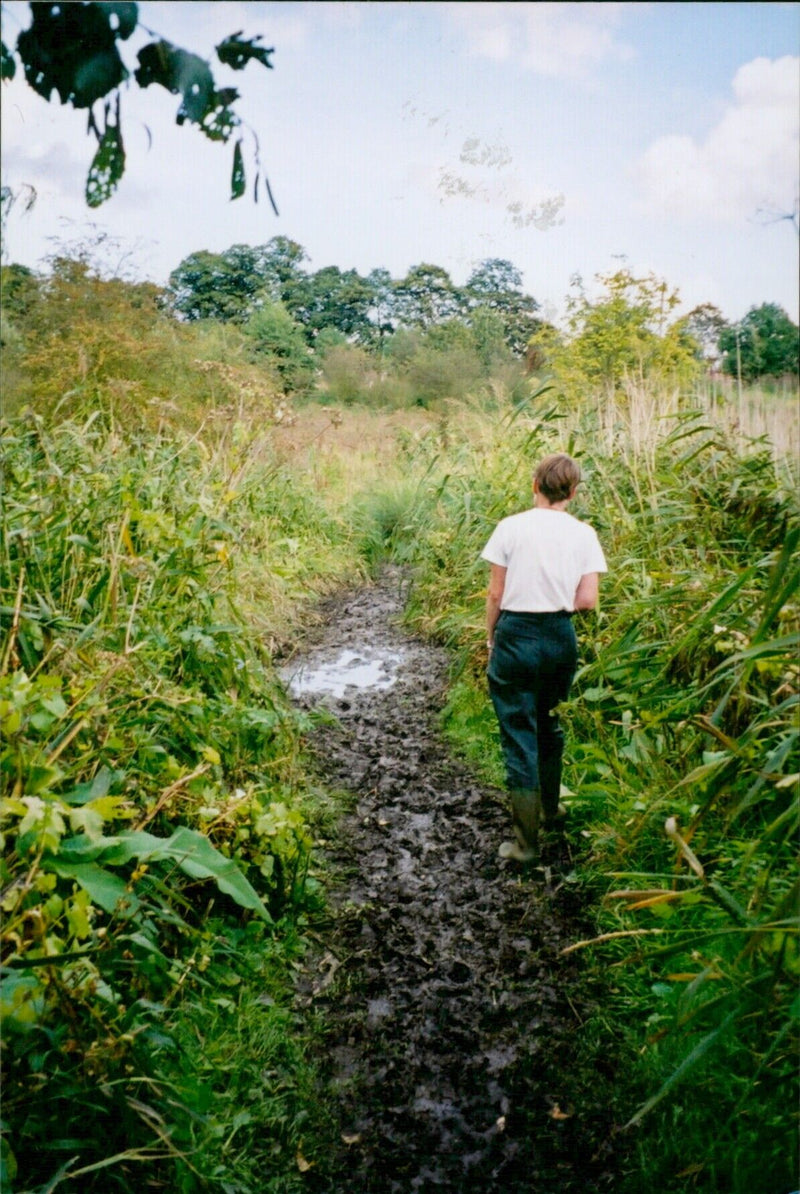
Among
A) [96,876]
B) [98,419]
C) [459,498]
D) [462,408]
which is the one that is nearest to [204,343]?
[98,419]

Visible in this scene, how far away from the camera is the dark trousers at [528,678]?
→ 310cm

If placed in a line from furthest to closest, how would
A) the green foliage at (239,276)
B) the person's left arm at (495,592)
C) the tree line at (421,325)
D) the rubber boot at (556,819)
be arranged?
the tree line at (421,325) → the green foliage at (239,276) → the rubber boot at (556,819) → the person's left arm at (495,592)

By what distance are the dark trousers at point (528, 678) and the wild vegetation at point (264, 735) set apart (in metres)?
0.36

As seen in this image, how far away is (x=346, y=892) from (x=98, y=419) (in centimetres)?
370

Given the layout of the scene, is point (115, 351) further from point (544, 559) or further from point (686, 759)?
point (686, 759)

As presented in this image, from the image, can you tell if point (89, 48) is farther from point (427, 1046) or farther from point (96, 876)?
point (427, 1046)

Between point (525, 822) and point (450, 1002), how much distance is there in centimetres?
91

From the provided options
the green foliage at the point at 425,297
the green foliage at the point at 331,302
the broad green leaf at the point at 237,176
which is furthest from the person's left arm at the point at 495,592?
the green foliage at the point at 425,297

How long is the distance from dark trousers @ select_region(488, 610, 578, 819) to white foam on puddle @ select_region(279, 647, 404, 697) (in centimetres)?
223

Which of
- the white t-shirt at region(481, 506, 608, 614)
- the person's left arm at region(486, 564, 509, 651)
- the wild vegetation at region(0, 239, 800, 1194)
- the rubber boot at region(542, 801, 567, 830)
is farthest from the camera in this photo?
the rubber boot at region(542, 801, 567, 830)

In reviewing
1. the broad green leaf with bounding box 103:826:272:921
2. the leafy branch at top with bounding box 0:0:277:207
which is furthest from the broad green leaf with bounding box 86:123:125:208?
the broad green leaf with bounding box 103:826:272:921

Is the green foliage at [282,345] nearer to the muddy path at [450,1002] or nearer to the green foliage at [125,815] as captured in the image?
the green foliage at [125,815]

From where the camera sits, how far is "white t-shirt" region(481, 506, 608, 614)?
305 centimetres

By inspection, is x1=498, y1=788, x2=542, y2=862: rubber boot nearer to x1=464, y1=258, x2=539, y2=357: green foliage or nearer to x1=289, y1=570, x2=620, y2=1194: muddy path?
x1=289, y1=570, x2=620, y2=1194: muddy path
